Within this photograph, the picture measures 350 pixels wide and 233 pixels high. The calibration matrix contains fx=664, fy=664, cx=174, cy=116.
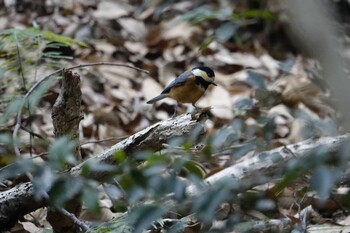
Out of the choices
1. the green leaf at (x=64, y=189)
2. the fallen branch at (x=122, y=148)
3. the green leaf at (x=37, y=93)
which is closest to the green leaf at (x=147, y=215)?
the green leaf at (x=64, y=189)

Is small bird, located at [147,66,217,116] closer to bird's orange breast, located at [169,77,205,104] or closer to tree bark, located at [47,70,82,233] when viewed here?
bird's orange breast, located at [169,77,205,104]

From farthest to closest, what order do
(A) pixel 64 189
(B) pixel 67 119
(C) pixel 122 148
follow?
1. (B) pixel 67 119
2. (C) pixel 122 148
3. (A) pixel 64 189

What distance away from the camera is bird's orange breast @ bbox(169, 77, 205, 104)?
4195 mm

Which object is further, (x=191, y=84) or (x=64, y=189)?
(x=191, y=84)

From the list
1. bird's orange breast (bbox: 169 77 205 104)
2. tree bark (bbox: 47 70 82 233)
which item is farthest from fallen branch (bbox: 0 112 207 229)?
bird's orange breast (bbox: 169 77 205 104)

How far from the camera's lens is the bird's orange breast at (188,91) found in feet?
13.8

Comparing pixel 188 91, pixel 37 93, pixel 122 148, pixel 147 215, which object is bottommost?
pixel 188 91

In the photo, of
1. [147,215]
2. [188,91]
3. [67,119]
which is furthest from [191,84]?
[147,215]

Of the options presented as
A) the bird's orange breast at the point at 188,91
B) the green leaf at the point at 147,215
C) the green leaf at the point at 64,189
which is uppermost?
the green leaf at the point at 64,189

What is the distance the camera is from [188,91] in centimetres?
420

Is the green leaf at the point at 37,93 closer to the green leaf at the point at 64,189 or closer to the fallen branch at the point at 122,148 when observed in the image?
the fallen branch at the point at 122,148

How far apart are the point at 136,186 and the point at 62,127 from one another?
1435mm

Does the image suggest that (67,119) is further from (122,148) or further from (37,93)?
(122,148)

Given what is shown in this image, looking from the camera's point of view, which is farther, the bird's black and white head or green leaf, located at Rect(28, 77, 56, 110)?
the bird's black and white head
